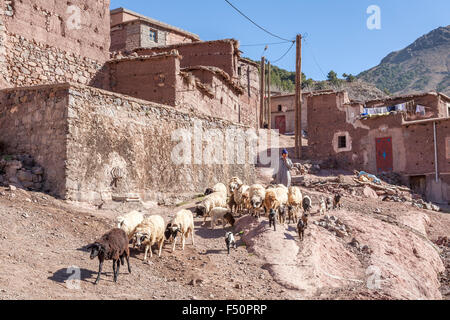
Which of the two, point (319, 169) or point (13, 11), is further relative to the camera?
point (319, 169)

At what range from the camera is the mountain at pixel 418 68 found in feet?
294

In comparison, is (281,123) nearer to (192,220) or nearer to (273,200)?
(273,200)

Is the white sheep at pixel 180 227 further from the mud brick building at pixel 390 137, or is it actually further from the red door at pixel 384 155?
the red door at pixel 384 155

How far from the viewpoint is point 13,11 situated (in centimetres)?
1722

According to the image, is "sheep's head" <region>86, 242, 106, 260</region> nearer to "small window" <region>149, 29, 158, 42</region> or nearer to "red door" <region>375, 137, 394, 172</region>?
"red door" <region>375, 137, 394, 172</region>

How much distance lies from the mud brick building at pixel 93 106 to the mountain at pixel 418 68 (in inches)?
2774

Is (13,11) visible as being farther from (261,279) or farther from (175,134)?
(261,279)

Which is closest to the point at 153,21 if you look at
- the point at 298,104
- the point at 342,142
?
Result: the point at 298,104

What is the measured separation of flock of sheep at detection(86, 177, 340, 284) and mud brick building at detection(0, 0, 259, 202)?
2.45 metres

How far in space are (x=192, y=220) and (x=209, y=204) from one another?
213cm

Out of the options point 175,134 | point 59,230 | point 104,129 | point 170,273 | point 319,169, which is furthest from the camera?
point 319,169

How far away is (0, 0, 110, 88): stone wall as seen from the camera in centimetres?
1712

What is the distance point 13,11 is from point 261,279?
13720mm
